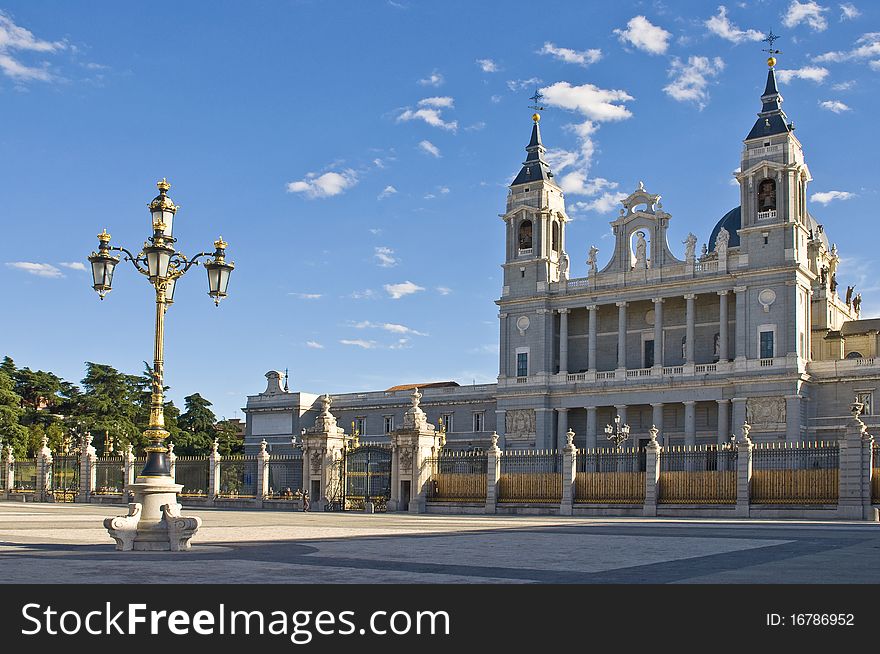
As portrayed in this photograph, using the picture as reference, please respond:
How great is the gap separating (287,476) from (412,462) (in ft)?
28.1

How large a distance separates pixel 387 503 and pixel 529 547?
26961 millimetres

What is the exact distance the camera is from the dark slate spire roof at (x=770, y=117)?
70.2 meters

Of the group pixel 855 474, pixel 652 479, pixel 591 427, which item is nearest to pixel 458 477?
pixel 652 479

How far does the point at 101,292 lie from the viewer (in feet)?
64.4

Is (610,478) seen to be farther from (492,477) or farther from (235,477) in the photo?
(235,477)

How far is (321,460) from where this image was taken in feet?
158

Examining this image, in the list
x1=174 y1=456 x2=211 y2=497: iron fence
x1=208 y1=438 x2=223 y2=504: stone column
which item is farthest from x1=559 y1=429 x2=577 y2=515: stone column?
x1=174 y1=456 x2=211 y2=497: iron fence

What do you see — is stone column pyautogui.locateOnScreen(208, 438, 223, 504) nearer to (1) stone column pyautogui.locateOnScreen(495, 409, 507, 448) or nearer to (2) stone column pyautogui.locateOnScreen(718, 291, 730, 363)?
(1) stone column pyautogui.locateOnScreen(495, 409, 507, 448)

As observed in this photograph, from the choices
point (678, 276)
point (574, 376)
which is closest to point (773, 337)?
point (678, 276)

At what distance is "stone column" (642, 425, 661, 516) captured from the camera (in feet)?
135

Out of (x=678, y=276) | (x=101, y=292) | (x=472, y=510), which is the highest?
(x=678, y=276)

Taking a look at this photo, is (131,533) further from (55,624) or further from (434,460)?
(434,460)

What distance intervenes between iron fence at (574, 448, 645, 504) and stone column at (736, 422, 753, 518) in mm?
3923

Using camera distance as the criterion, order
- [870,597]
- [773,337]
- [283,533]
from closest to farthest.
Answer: [870,597] → [283,533] → [773,337]
